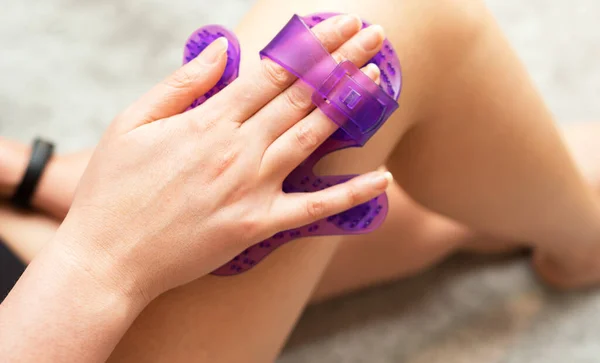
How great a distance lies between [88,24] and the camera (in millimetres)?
1181

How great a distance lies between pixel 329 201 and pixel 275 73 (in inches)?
4.6

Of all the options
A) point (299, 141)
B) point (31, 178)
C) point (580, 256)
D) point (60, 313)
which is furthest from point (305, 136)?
point (580, 256)

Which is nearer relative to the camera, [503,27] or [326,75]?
[326,75]

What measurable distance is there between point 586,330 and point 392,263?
36cm

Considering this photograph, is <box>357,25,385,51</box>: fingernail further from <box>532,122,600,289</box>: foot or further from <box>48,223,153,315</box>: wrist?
<box>532,122,600,289</box>: foot

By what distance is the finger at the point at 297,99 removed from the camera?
490mm

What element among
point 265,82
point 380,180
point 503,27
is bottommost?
point 503,27

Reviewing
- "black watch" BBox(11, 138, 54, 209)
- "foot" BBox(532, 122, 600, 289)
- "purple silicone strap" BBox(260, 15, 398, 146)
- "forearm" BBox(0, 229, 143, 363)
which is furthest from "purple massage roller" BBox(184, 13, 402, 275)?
"foot" BBox(532, 122, 600, 289)

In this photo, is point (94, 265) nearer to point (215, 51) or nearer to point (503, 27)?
point (215, 51)

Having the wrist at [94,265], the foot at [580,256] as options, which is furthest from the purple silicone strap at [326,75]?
the foot at [580,256]

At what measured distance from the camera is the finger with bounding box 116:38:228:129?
1.62 feet

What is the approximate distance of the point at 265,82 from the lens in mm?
494

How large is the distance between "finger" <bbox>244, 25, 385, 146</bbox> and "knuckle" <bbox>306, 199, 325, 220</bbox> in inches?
2.5

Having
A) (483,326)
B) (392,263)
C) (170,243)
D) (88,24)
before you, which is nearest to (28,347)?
(170,243)
